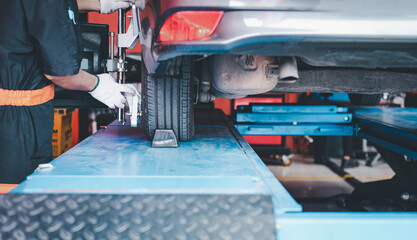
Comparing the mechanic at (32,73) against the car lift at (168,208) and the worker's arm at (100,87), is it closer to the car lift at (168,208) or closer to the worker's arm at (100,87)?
the worker's arm at (100,87)

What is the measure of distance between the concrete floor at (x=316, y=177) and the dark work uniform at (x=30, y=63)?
236 cm

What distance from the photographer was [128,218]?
0.72m

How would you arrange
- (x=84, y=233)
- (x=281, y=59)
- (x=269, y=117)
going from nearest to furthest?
(x=84, y=233)
(x=281, y=59)
(x=269, y=117)

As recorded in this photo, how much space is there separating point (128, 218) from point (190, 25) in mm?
557

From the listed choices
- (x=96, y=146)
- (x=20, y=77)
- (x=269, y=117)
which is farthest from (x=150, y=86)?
(x=269, y=117)

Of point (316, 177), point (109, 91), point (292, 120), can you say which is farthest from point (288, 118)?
point (316, 177)

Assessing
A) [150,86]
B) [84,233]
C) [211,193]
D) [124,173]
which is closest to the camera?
[84,233]

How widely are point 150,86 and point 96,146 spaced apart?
39 cm

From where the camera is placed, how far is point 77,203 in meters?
0.74

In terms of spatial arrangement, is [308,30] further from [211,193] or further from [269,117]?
[269,117]

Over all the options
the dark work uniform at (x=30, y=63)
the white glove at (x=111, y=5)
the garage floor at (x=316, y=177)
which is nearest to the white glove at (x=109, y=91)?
the dark work uniform at (x=30, y=63)

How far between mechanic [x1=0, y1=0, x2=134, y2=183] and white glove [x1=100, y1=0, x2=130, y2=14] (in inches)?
12.5

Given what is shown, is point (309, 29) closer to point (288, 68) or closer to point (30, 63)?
point (288, 68)

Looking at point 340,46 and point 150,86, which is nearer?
point 340,46
